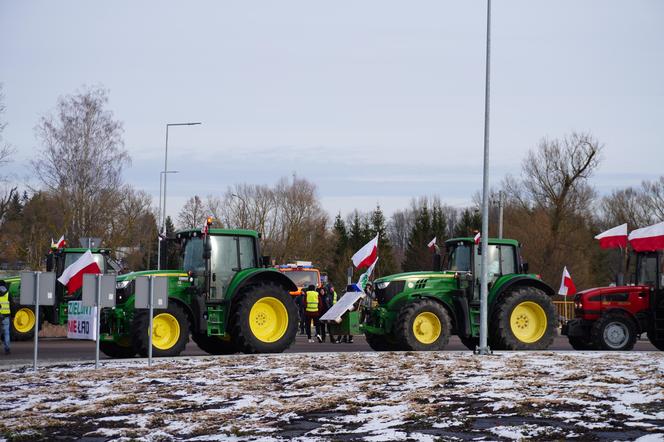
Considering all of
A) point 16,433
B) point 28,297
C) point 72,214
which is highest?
point 72,214

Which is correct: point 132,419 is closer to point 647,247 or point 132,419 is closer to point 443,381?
point 443,381

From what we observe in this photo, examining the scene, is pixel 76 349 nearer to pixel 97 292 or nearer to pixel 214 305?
pixel 214 305

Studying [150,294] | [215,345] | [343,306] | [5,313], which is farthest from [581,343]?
[5,313]

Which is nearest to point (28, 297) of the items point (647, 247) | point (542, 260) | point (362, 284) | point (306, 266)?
point (362, 284)

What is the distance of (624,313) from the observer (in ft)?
78.2

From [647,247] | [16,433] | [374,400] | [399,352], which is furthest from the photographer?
[647,247]

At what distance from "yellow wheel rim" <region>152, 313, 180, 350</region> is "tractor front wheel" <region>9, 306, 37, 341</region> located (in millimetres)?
10342

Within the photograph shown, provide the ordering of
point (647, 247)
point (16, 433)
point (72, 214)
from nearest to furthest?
point (16, 433) < point (647, 247) < point (72, 214)

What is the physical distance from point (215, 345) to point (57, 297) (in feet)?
27.3

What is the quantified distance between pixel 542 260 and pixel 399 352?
3750 cm

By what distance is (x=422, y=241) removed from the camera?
82312 millimetres

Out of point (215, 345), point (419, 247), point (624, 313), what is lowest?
point (215, 345)

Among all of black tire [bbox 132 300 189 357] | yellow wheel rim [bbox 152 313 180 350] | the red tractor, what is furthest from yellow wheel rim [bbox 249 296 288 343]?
the red tractor

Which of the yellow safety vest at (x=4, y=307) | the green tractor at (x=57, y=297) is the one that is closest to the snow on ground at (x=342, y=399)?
the yellow safety vest at (x=4, y=307)
